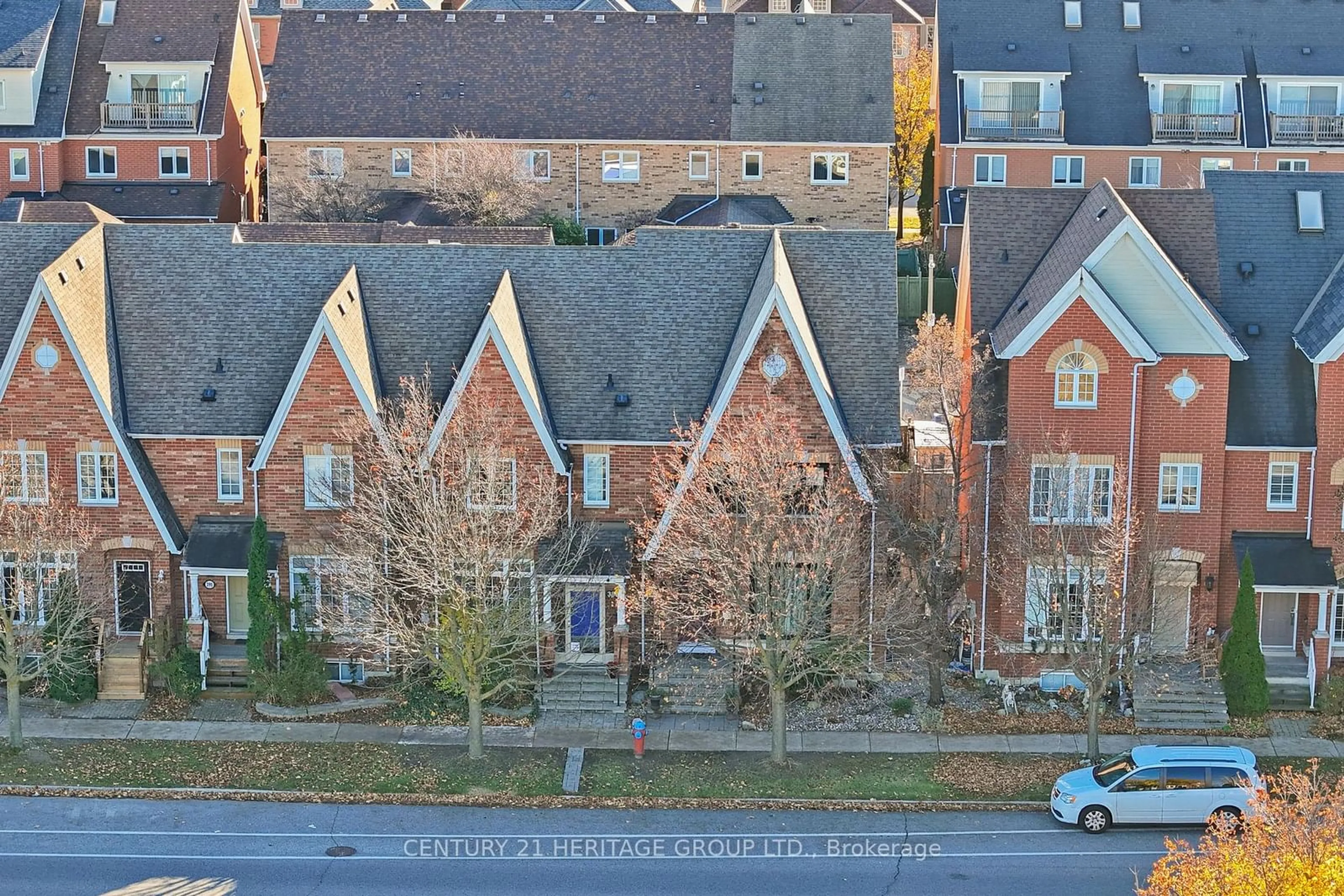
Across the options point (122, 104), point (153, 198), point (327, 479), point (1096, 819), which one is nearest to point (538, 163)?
point (153, 198)

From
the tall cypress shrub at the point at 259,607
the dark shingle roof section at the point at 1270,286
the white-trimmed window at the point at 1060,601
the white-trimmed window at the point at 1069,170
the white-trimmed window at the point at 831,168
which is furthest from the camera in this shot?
the white-trimmed window at the point at 1069,170

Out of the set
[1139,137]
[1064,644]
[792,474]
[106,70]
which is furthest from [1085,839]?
[106,70]

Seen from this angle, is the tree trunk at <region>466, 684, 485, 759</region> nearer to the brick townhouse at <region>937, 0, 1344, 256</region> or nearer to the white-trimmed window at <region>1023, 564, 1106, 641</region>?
the white-trimmed window at <region>1023, 564, 1106, 641</region>

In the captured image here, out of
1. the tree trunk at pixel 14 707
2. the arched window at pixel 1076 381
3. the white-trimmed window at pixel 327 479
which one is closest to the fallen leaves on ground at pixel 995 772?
the arched window at pixel 1076 381

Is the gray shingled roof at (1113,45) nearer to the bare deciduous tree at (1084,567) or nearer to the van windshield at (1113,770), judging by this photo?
the bare deciduous tree at (1084,567)

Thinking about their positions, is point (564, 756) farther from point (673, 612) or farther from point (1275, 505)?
point (1275, 505)

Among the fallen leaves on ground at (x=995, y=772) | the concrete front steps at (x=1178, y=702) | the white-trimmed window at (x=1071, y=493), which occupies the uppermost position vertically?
the white-trimmed window at (x=1071, y=493)

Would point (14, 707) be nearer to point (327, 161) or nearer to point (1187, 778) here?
point (1187, 778)
